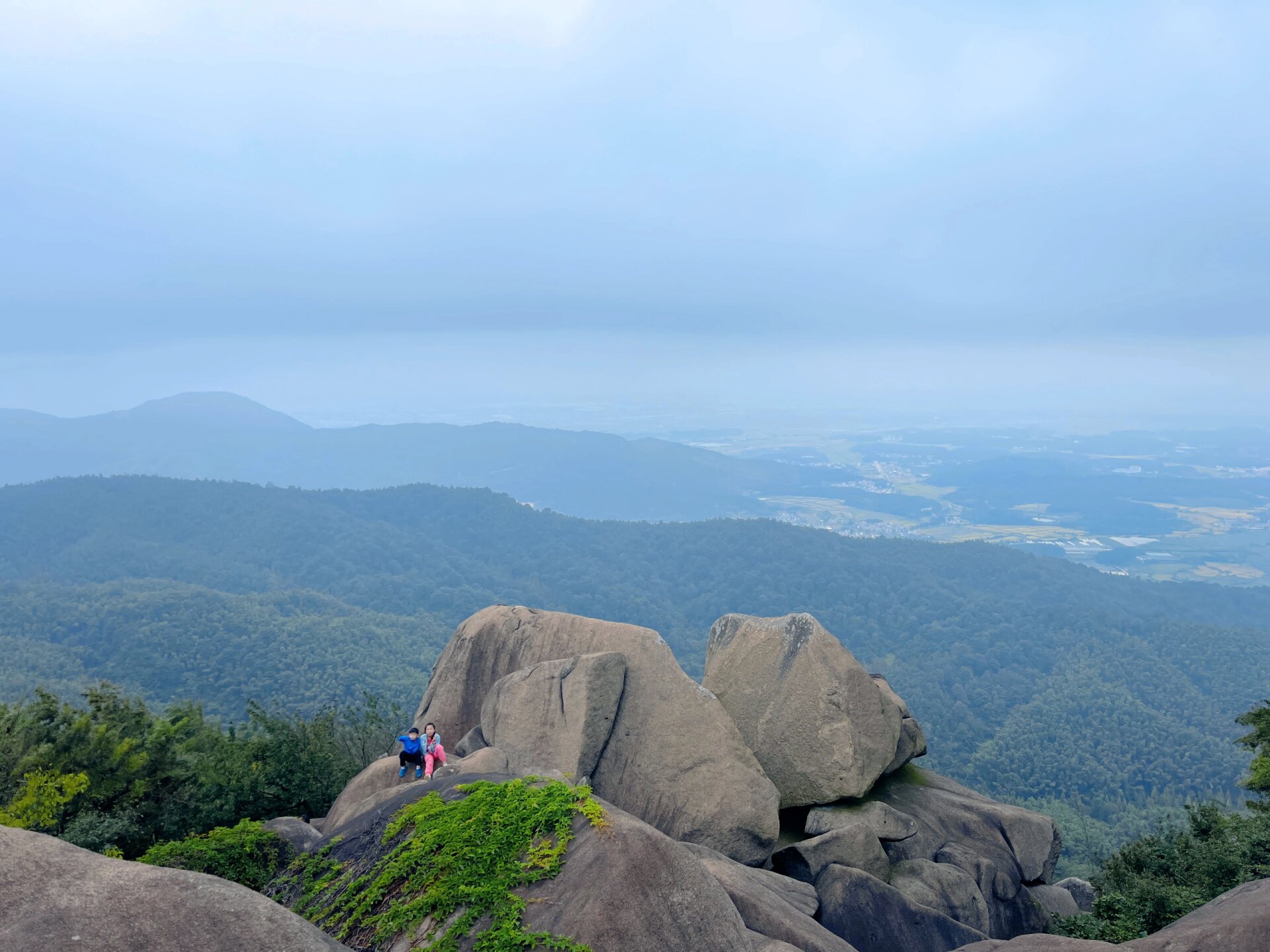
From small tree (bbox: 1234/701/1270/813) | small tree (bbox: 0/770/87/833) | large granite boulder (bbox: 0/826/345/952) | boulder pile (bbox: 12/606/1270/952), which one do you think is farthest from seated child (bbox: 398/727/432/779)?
small tree (bbox: 1234/701/1270/813)

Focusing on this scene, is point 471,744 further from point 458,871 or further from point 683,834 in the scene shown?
point 458,871

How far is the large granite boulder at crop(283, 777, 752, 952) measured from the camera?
1148 centimetres

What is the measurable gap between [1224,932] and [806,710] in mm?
13216

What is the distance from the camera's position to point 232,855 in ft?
51.6

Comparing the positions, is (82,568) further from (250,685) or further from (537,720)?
(537,720)

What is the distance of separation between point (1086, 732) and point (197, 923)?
116116 mm

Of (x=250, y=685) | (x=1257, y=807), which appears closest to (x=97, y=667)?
(x=250, y=685)

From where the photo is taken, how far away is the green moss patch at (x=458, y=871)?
1173 cm

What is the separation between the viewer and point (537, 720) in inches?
890

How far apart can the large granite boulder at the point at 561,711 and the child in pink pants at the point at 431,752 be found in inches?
88.2

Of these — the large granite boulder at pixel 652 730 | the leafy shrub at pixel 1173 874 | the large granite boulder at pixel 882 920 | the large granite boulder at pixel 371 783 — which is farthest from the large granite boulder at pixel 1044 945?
the large granite boulder at pixel 371 783

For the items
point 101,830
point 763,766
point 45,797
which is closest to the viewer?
point 101,830

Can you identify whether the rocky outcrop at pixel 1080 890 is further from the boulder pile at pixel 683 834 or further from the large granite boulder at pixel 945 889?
the large granite boulder at pixel 945 889

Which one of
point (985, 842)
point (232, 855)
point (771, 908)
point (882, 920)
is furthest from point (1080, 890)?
point (232, 855)
